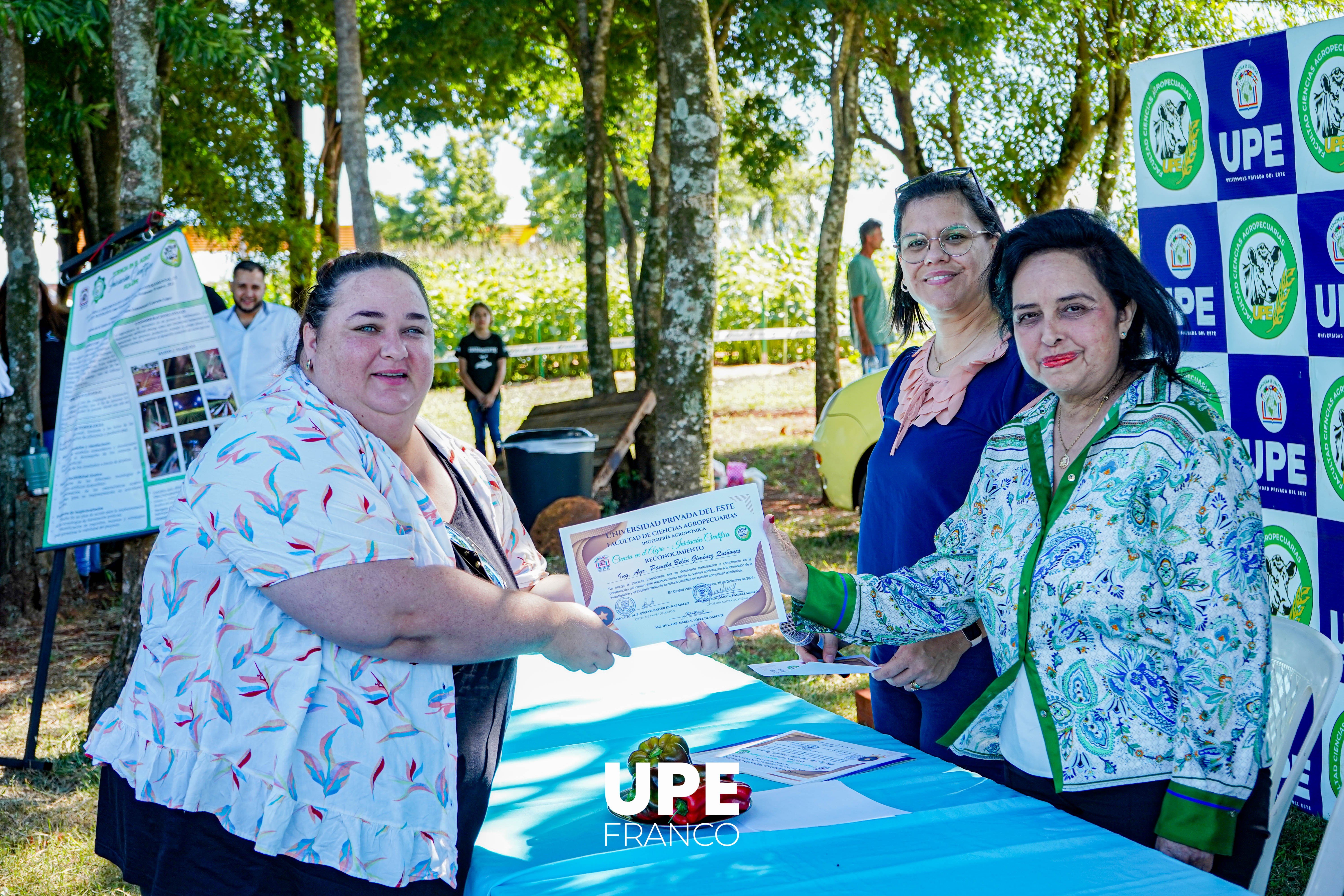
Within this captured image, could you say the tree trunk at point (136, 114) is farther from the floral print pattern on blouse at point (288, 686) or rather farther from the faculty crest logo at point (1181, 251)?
the faculty crest logo at point (1181, 251)

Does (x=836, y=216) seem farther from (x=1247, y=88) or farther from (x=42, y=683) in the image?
(x=42, y=683)

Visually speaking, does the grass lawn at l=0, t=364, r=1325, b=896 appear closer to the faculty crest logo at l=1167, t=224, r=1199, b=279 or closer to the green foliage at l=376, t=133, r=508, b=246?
the faculty crest logo at l=1167, t=224, r=1199, b=279

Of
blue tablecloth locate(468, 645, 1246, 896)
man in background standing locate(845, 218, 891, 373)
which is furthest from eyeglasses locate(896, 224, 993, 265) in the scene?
man in background standing locate(845, 218, 891, 373)

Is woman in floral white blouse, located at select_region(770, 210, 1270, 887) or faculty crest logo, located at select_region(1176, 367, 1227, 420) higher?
faculty crest logo, located at select_region(1176, 367, 1227, 420)

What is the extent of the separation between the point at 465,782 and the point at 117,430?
11.2ft

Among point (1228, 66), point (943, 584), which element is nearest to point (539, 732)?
point (943, 584)

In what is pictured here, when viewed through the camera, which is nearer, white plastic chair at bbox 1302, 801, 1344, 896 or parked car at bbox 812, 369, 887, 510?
white plastic chair at bbox 1302, 801, 1344, 896

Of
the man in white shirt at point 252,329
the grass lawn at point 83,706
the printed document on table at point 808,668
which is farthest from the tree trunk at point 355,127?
the printed document on table at point 808,668

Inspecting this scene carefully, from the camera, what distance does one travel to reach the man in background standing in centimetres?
1095

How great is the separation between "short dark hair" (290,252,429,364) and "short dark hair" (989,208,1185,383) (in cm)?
125

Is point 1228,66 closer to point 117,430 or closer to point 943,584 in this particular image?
point 943,584

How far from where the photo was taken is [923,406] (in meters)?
2.76

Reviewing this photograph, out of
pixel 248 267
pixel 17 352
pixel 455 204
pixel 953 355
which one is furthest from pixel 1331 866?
pixel 455 204

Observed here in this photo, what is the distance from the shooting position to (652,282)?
10.6m
